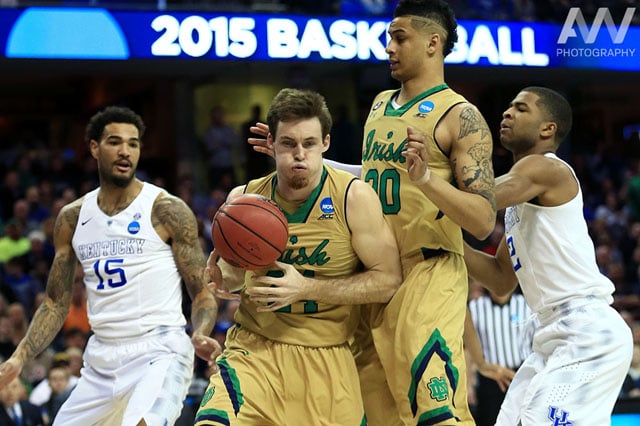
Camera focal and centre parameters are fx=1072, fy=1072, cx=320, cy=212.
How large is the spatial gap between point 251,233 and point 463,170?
978 millimetres

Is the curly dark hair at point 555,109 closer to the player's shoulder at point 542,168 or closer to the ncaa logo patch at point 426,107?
the player's shoulder at point 542,168

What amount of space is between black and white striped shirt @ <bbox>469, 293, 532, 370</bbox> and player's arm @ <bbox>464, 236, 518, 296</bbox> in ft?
12.2

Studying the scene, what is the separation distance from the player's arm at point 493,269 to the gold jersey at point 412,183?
688 millimetres

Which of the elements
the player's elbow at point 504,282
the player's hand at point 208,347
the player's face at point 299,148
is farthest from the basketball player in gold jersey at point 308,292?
the player's elbow at point 504,282

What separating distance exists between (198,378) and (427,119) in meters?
6.20

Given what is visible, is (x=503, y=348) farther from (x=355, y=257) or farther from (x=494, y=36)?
(x=494, y=36)

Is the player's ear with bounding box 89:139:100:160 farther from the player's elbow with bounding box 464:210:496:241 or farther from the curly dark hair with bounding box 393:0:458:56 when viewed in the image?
the player's elbow with bounding box 464:210:496:241

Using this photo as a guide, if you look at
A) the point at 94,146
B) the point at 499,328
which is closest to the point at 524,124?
the point at 94,146

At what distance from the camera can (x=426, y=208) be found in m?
4.75

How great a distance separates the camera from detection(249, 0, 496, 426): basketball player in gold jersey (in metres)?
4.54

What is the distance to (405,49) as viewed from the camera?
484 cm

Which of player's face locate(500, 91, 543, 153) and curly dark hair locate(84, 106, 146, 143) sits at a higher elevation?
curly dark hair locate(84, 106, 146, 143)

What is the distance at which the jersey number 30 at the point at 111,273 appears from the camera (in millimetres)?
5832

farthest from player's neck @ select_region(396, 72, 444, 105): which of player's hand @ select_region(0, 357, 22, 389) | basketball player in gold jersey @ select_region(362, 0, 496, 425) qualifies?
player's hand @ select_region(0, 357, 22, 389)
